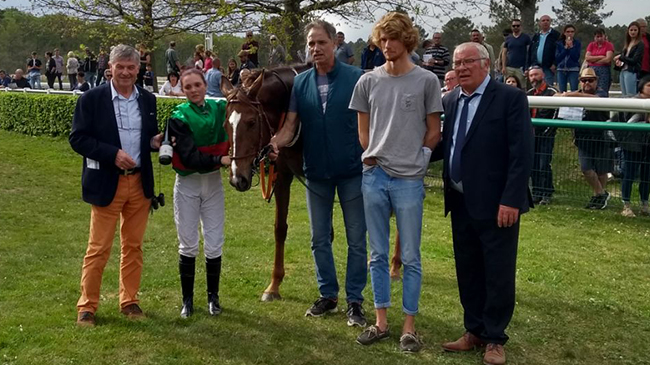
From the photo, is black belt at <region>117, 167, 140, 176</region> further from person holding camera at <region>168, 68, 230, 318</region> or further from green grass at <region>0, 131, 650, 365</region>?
green grass at <region>0, 131, 650, 365</region>

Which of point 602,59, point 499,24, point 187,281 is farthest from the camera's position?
point 499,24

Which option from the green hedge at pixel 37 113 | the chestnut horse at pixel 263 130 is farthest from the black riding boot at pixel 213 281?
the green hedge at pixel 37 113

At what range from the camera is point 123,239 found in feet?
16.3

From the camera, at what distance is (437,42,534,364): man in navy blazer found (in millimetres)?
3951

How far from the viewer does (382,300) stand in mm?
4500

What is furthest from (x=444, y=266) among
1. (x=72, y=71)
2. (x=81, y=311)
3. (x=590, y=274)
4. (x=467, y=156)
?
(x=72, y=71)

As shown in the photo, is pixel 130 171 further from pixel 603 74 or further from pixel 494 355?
pixel 603 74

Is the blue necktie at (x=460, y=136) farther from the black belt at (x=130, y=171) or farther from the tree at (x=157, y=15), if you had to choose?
the tree at (x=157, y=15)

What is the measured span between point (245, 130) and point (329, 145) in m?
0.60

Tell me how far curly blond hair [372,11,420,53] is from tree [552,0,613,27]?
3892 cm

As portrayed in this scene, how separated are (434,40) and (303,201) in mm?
5681

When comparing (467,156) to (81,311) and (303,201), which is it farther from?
(303,201)

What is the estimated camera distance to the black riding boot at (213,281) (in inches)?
200

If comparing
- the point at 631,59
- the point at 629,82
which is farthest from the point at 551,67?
the point at 631,59
